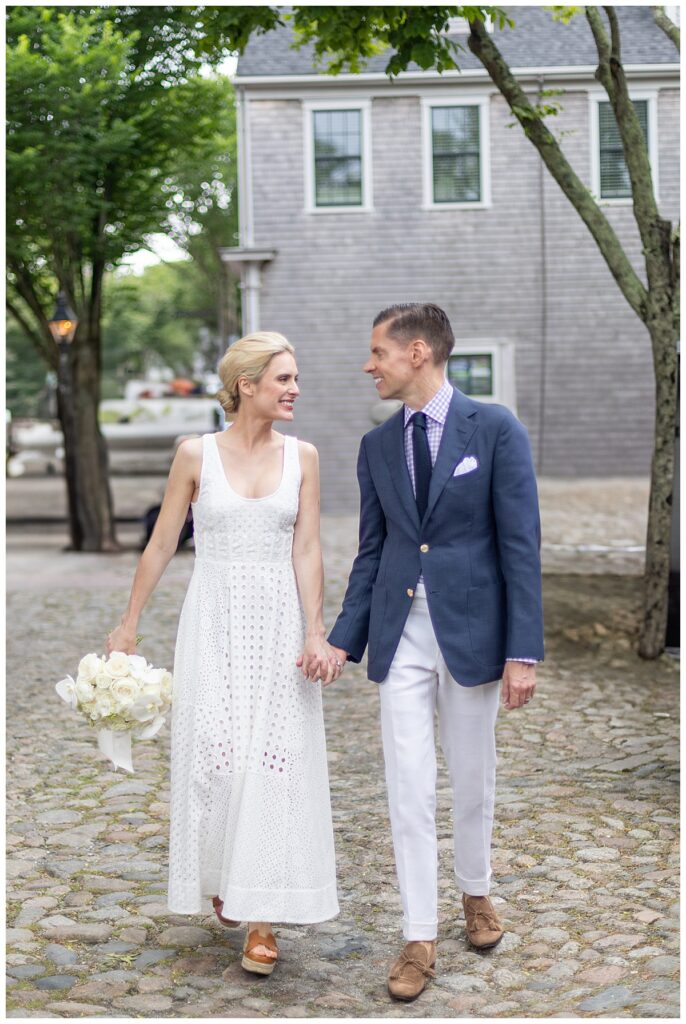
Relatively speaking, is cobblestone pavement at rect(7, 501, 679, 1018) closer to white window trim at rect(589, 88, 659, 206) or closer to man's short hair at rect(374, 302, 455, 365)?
man's short hair at rect(374, 302, 455, 365)

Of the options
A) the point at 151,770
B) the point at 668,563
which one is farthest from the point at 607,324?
the point at 151,770

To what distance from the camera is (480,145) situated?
22.2 metres

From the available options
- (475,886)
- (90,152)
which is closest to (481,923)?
(475,886)

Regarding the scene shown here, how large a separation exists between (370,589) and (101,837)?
7.30 ft

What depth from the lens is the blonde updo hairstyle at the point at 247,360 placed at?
170 inches

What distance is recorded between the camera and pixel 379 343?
425 centimetres

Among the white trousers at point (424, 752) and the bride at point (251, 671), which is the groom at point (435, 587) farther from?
the bride at point (251, 671)

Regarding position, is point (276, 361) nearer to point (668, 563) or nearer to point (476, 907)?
point (476, 907)

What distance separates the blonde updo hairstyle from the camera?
431cm

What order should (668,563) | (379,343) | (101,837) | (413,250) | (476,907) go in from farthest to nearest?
(413,250) → (668,563) → (101,837) → (476,907) → (379,343)

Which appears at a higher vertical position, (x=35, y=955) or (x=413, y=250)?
(x=413, y=250)

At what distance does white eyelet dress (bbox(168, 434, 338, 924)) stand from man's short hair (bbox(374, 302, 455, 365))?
0.57 meters

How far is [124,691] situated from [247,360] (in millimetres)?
1118

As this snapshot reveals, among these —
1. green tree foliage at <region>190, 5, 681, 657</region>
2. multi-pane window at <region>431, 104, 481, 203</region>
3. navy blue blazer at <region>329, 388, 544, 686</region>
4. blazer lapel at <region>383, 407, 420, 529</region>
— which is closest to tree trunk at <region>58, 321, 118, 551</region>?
multi-pane window at <region>431, 104, 481, 203</region>
